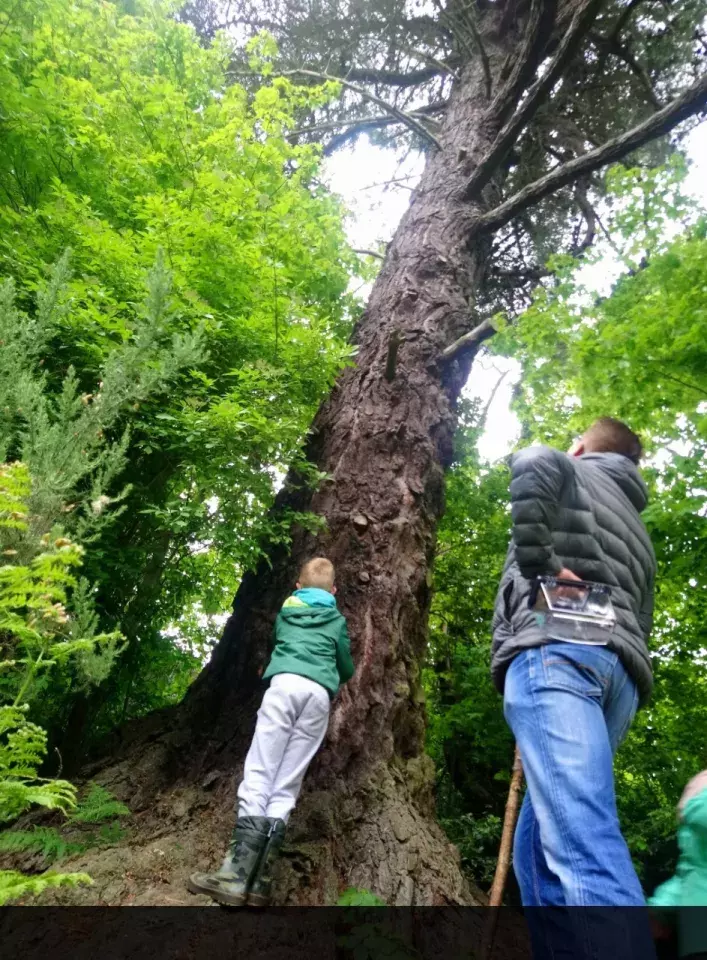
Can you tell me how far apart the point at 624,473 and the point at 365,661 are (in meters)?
1.84

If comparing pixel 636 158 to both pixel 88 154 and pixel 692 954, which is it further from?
pixel 692 954

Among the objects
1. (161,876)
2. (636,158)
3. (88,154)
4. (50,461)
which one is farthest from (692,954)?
(636,158)

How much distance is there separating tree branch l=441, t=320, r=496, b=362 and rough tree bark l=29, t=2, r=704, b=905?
2 cm

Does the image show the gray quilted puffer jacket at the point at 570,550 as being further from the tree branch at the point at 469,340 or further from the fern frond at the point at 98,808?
the tree branch at the point at 469,340

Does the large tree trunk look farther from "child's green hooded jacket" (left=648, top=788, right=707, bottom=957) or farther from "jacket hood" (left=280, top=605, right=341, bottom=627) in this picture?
"child's green hooded jacket" (left=648, top=788, right=707, bottom=957)

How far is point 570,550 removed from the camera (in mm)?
1896

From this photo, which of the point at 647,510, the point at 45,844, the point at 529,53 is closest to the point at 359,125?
the point at 529,53

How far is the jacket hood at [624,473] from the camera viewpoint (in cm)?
221

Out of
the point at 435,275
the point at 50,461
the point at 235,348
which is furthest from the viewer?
the point at 435,275

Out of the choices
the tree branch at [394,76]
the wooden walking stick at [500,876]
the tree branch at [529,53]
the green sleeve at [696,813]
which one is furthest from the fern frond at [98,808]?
the tree branch at [394,76]

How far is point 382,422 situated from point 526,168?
252 inches

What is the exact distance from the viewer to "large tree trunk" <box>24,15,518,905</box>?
2.66 meters

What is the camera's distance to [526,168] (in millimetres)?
8609

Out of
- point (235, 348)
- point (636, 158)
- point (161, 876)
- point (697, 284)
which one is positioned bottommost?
point (161, 876)
